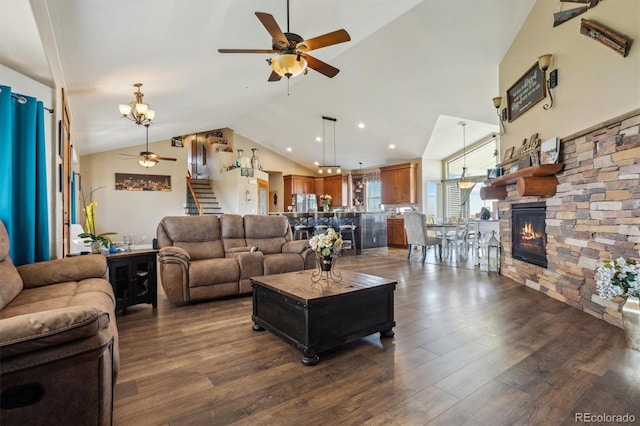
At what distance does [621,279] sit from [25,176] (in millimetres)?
4945

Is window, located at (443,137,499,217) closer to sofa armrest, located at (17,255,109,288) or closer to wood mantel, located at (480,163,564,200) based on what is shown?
wood mantel, located at (480,163,564,200)

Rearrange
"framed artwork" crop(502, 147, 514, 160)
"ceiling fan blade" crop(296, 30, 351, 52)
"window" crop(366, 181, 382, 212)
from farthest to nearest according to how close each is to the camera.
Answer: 1. "window" crop(366, 181, 382, 212)
2. "framed artwork" crop(502, 147, 514, 160)
3. "ceiling fan blade" crop(296, 30, 351, 52)

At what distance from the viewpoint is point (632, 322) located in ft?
7.47

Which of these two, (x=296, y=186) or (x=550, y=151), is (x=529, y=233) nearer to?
(x=550, y=151)

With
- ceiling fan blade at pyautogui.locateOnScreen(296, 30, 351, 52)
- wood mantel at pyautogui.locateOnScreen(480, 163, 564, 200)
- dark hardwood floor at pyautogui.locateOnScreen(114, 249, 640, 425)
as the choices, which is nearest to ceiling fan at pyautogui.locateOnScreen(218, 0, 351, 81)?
ceiling fan blade at pyautogui.locateOnScreen(296, 30, 351, 52)

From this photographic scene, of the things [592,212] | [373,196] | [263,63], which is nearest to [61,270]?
[263,63]

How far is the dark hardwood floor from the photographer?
1.63m

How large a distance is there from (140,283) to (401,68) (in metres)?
5.17

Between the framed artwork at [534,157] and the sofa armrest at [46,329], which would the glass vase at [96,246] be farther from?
the framed artwork at [534,157]

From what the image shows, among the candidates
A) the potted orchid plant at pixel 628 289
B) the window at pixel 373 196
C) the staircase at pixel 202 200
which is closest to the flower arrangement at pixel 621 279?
the potted orchid plant at pixel 628 289

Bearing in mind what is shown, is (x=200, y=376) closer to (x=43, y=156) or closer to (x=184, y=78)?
(x=43, y=156)

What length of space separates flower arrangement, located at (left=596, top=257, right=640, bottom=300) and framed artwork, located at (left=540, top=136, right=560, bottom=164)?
153cm

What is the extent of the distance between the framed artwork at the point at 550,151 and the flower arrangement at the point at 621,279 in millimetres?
1530

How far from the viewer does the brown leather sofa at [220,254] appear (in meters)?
3.57
